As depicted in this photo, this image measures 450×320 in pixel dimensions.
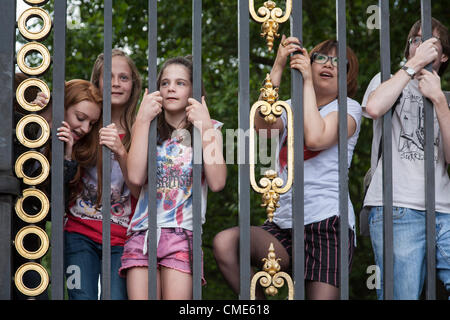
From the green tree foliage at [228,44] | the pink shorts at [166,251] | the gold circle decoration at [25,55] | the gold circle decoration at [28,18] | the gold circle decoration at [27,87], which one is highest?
the green tree foliage at [228,44]

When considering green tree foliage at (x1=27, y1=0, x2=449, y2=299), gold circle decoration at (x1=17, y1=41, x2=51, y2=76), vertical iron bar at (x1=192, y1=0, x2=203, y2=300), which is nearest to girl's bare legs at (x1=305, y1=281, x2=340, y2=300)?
vertical iron bar at (x1=192, y1=0, x2=203, y2=300)

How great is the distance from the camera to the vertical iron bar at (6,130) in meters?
2.38

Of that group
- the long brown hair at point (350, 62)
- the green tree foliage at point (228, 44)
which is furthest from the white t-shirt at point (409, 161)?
the green tree foliage at point (228, 44)

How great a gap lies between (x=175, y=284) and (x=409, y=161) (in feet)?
3.62

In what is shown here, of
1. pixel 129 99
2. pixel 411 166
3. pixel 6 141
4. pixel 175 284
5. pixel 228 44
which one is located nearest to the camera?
pixel 6 141

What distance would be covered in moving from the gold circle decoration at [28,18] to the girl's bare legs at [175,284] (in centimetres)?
111

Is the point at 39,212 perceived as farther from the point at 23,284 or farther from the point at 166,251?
the point at 166,251

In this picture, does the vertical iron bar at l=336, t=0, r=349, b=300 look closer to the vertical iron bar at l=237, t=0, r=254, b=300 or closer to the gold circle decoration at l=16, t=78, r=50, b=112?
the vertical iron bar at l=237, t=0, r=254, b=300

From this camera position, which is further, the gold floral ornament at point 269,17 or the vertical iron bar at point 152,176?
the gold floral ornament at point 269,17

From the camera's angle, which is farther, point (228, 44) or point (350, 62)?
point (228, 44)

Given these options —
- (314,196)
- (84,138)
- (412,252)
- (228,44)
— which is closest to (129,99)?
(84,138)

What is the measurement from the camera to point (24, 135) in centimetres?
246

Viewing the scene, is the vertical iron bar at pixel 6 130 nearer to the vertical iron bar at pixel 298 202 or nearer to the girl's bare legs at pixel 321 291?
the vertical iron bar at pixel 298 202

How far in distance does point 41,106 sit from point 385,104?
1183 millimetres
